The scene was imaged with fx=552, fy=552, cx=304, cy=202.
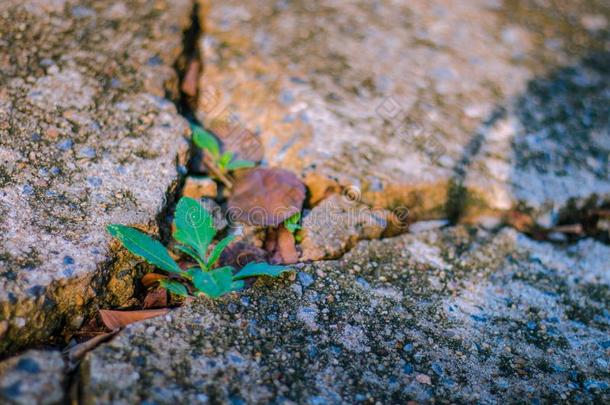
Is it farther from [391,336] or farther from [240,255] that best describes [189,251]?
[391,336]

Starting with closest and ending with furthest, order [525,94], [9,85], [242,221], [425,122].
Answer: [242,221], [9,85], [425,122], [525,94]

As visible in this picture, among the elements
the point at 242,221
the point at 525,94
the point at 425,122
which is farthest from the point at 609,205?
the point at 242,221

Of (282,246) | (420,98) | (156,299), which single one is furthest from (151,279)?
(420,98)

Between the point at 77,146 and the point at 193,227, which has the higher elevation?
the point at 77,146

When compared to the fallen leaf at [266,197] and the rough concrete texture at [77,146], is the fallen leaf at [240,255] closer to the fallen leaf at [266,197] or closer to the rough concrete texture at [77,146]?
the fallen leaf at [266,197]

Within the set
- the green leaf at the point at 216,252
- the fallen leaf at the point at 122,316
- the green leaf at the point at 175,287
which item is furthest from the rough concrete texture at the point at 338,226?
the fallen leaf at the point at 122,316

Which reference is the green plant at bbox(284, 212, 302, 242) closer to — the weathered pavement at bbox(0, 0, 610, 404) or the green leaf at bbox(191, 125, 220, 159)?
the weathered pavement at bbox(0, 0, 610, 404)

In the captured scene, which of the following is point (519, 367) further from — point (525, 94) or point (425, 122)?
point (525, 94)
